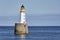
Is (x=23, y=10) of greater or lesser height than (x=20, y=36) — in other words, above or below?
above

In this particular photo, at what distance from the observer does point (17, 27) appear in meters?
50.0

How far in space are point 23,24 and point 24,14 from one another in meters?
1.80

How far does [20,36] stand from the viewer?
53.8 m

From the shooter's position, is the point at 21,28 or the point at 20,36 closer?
the point at 21,28

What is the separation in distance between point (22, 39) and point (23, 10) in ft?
15.6

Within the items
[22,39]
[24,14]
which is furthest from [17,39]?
[24,14]

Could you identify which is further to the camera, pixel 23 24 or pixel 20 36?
pixel 20 36

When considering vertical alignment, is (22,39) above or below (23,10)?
below

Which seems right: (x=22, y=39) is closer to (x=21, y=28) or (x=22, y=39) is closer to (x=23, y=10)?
(x=21, y=28)

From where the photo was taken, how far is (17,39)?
49.9 meters

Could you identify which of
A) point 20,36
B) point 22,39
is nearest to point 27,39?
point 22,39

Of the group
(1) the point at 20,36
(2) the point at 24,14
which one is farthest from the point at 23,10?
(1) the point at 20,36

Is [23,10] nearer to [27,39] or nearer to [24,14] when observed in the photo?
[24,14]

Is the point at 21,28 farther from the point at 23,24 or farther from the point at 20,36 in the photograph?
the point at 20,36
